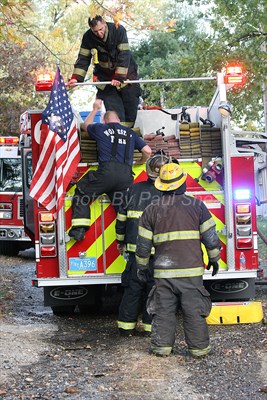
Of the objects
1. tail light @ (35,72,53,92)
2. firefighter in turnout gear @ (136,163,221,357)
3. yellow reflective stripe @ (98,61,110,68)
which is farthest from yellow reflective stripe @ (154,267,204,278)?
yellow reflective stripe @ (98,61,110,68)

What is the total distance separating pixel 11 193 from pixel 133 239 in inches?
383

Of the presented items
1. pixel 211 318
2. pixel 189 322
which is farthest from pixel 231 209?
pixel 189 322

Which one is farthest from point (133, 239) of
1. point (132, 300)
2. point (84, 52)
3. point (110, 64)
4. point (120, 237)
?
point (84, 52)

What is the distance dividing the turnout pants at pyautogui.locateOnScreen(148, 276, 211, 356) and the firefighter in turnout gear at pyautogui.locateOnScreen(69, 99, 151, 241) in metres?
1.62

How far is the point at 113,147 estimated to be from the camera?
324 inches

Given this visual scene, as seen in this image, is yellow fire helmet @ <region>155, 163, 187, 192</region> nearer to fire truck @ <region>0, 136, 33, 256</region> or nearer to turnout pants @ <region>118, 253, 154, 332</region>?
turnout pants @ <region>118, 253, 154, 332</region>

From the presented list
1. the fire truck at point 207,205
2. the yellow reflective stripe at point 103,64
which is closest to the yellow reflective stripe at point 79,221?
the fire truck at point 207,205

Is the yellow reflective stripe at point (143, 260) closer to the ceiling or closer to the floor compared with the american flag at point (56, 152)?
closer to the floor

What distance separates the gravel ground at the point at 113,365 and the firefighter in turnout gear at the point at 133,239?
0.21 meters

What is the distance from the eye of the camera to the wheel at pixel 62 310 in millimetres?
9344

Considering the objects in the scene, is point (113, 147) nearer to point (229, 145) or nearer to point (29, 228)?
point (229, 145)

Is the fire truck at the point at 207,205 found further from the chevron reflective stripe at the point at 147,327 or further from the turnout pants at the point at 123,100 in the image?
the turnout pants at the point at 123,100

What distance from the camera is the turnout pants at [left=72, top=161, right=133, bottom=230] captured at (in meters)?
8.16

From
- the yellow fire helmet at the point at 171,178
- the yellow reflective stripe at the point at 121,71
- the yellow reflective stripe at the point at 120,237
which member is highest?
the yellow reflective stripe at the point at 121,71
